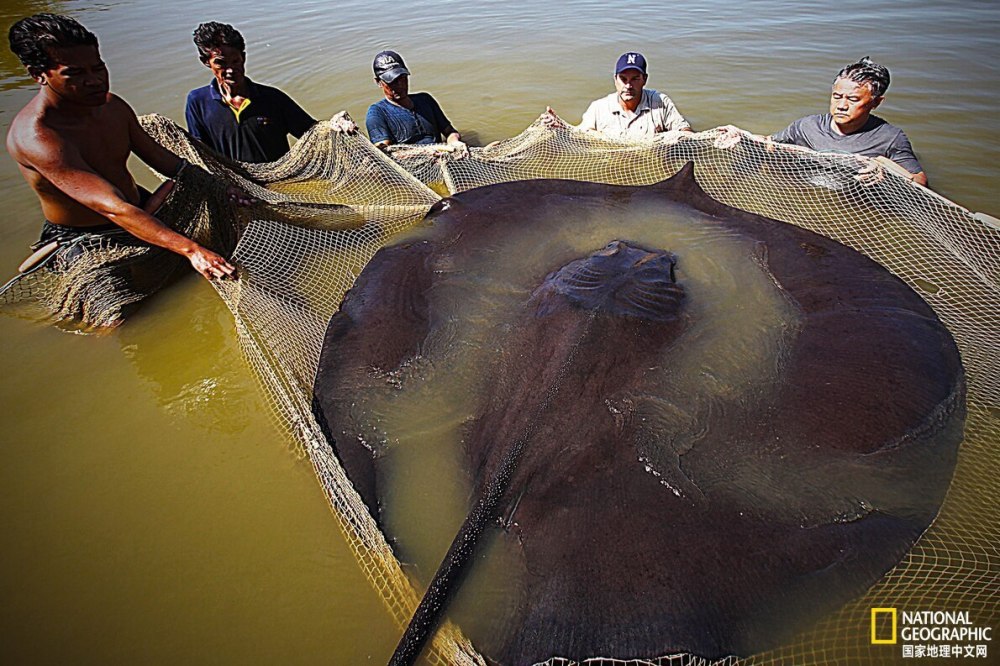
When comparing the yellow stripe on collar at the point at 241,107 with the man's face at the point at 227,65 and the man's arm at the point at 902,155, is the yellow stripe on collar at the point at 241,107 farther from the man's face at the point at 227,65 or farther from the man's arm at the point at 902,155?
the man's arm at the point at 902,155

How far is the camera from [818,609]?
5.09ft

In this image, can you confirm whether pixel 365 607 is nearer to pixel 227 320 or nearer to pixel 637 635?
pixel 637 635

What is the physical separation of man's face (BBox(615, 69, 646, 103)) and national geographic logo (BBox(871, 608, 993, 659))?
459cm

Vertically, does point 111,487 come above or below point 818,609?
below

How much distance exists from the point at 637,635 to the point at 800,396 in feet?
3.86

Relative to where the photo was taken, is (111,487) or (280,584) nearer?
(280,584)

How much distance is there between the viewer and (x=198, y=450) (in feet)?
9.16

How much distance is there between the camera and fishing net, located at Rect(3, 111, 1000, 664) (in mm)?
1966

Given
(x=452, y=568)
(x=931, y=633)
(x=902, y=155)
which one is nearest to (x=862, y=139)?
(x=902, y=155)

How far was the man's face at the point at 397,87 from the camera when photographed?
515 cm

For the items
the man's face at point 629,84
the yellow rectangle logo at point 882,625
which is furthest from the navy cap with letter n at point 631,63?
the yellow rectangle logo at point 882,625

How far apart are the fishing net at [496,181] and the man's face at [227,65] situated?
749 millimetres

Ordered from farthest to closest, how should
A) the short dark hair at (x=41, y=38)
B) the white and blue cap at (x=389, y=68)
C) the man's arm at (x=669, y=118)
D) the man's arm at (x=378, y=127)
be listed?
the man's arm at (x=669, y=118)
the man's arm at (x=378, y=127)
the white and blue cap at (x=389, y=68)
the short dark hair at (x=41, y=38)

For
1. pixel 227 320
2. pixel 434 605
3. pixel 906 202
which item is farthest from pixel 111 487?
pixel 906 202
